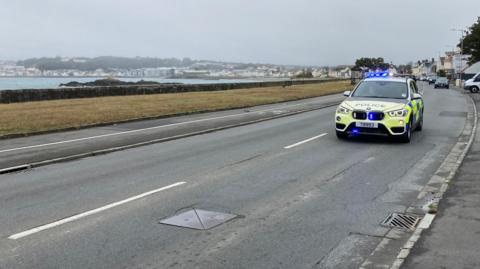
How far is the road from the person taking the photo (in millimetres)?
5191

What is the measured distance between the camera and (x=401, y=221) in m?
6.53

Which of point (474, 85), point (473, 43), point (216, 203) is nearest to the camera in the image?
point (216, 203)

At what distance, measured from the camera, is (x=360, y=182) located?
8.73 m

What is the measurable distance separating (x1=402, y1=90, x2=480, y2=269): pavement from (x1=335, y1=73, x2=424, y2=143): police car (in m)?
4.58

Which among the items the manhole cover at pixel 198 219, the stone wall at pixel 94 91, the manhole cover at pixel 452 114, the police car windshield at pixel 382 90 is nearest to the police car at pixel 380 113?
the police car windshield at pixel 382 90

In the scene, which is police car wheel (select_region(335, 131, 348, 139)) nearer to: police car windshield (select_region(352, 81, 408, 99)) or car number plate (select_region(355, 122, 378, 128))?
car number plate (select_region(355, 122, 378, 128))

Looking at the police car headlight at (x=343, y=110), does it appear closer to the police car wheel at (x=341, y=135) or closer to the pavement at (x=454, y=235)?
the police car wheel at (x=341, y=135)

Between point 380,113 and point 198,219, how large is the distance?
799 cm

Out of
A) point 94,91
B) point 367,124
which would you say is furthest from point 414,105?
point 94,91

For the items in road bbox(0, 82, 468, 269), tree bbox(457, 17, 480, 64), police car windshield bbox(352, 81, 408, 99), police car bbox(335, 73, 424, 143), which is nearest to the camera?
road bbox(0, 82, 468, 269)

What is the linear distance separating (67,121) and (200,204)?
1182 cm

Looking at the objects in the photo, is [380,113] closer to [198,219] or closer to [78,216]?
[198,219]

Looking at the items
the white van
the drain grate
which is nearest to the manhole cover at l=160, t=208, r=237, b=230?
the drain grate

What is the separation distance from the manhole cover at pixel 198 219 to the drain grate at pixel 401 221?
1.91 metres
